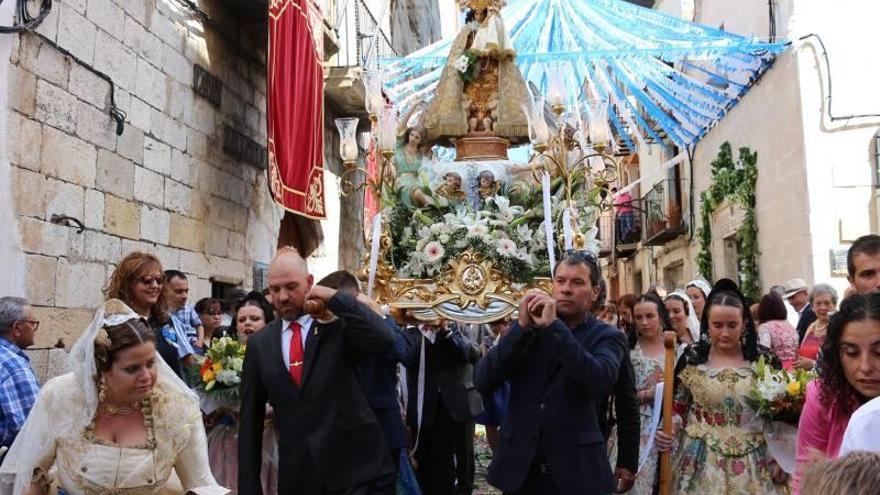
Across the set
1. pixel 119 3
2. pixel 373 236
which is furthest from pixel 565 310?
pixel 119 3

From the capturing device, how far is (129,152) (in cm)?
672

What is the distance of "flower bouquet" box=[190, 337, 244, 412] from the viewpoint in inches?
177

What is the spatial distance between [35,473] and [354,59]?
10092mm

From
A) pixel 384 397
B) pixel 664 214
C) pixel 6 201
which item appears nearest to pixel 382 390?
pixel 384 397

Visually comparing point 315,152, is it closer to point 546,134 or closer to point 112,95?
point 112,95

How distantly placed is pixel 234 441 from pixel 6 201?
202cm

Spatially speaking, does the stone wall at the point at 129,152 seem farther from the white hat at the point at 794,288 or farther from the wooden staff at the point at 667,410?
the white hat at the point at 794,288

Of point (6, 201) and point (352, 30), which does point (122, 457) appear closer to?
point (6, 201)

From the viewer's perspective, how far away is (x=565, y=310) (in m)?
3.65

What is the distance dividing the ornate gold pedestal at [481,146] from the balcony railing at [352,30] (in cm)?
564

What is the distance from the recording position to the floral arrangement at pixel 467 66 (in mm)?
5895

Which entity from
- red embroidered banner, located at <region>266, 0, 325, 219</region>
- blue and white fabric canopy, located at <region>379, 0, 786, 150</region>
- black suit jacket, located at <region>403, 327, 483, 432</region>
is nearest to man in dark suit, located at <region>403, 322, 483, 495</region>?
black suit jacket, located at <region>403, 327, 483, 432</region>

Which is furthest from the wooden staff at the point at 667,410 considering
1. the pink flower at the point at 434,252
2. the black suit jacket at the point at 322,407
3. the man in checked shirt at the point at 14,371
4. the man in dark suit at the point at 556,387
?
the man in checked shirt at the point at 14,371

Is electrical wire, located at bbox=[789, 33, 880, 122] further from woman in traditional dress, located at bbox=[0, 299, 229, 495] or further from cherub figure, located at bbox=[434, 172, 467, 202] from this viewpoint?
woman in traditional dress, located at bbox=[0, 299, 229, 495]
